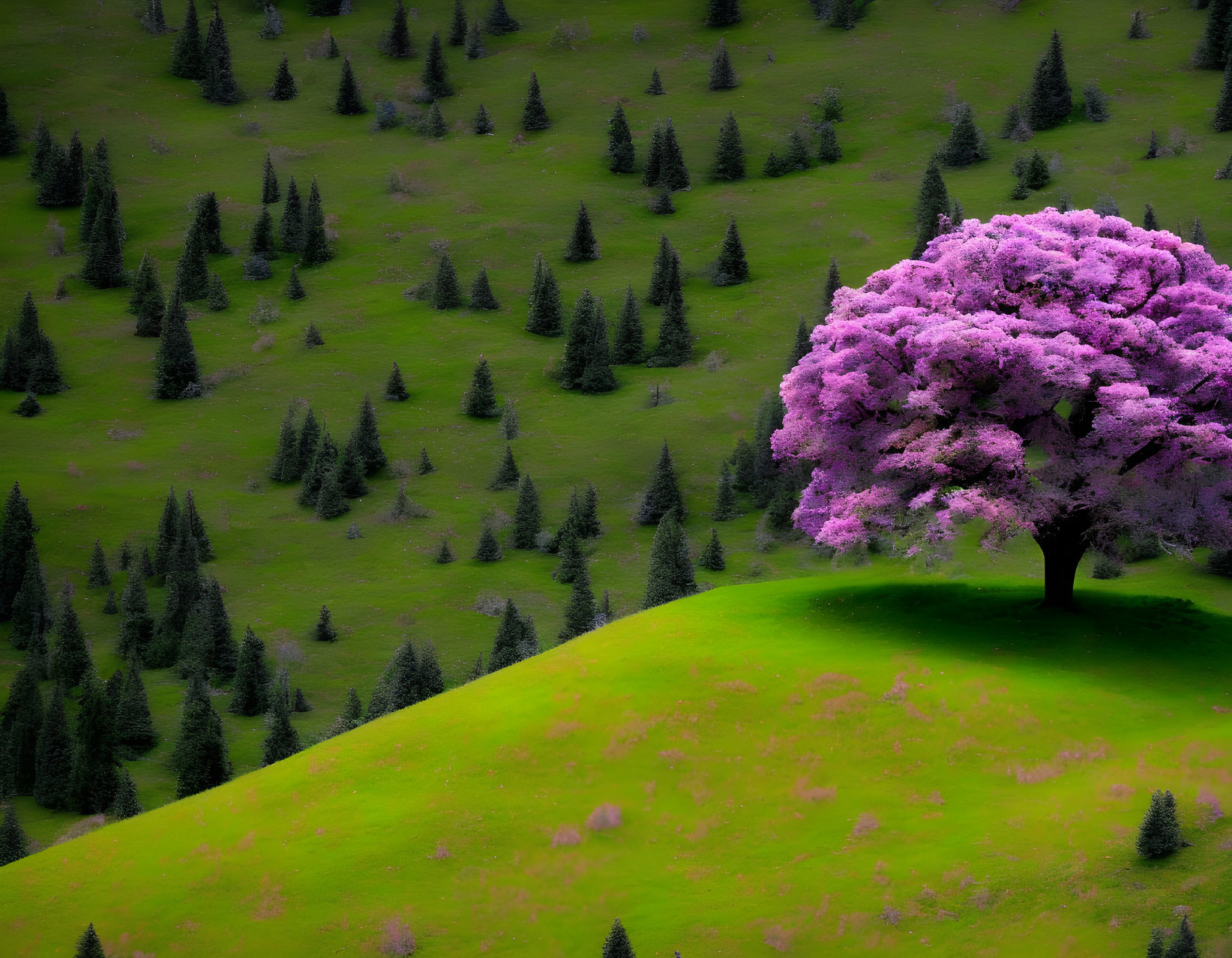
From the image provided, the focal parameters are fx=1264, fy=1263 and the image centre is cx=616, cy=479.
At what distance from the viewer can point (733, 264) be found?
142 m

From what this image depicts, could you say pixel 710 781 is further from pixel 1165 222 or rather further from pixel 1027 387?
pixel 1165 222

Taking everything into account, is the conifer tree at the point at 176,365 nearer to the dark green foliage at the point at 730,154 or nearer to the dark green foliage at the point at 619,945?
the dark green foliage at the point at 730,154

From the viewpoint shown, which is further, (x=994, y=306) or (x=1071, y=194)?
(x=1071, y=194)

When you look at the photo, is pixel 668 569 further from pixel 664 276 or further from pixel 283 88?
pixel 283 88

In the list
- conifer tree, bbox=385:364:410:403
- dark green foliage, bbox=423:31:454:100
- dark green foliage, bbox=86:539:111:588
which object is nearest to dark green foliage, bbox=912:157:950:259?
conifer tree, bbox=385:364:410:403

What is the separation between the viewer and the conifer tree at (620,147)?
168812 millimetres

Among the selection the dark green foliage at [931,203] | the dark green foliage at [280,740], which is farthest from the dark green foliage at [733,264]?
the dark green foliage at [280,740]

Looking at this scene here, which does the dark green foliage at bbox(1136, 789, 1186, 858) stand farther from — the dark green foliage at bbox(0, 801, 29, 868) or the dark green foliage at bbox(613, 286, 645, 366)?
the dark green foliage at bbox(613, 286, 645, 366)

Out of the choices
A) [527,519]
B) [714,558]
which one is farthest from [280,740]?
[714,558]

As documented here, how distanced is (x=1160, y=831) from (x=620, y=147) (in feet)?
492

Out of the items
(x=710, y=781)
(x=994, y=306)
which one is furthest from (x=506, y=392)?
(x=710, y=781)

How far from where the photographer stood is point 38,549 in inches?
4190

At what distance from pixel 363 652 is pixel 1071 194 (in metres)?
90.9

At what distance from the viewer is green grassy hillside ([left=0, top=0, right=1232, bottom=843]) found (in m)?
100
